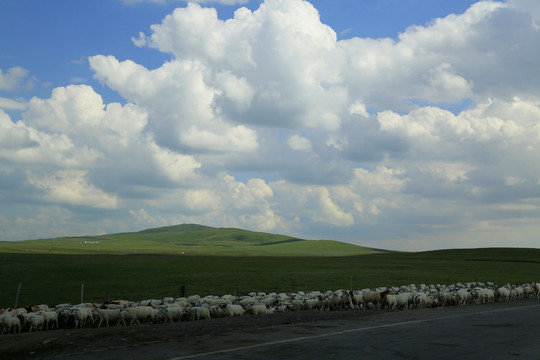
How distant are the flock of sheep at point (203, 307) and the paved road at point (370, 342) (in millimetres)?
5302

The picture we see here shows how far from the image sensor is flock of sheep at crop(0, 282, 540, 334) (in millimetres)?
20250

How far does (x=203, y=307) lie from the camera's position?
2195 cm

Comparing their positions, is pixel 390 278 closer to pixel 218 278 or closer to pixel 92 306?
pixel 218 278

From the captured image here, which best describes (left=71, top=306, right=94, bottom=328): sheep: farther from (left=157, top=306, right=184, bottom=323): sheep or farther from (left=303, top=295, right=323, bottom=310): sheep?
(left=303, top=295, right=323, bottom=310): sheep

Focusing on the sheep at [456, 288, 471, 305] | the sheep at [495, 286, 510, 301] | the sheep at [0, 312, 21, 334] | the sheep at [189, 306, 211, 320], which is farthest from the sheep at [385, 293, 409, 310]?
the sheep at [0, 312, 21, 334]

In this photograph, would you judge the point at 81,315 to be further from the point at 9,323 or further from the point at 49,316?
the point at 9,323

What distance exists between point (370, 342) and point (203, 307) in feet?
31.2

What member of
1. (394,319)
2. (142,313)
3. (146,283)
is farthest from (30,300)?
(394,319)

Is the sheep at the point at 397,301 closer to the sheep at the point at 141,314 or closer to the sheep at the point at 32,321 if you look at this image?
the sheep at the point at 141,314

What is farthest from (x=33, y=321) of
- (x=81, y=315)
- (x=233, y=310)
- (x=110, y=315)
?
(x=233, y=310)

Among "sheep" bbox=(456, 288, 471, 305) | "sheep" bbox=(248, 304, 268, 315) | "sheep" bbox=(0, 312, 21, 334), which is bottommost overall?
"sheep" bbox=(0, 312, 21, 334)

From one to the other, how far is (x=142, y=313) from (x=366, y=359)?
37.9 feet

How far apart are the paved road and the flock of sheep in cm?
530

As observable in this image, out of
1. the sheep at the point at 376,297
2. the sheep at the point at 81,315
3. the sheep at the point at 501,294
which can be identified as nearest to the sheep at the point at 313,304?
the sheep at the point at 376,297
